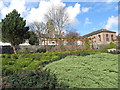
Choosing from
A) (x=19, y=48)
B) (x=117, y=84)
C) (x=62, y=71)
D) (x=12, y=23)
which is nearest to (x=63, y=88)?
(x=62, y=71)

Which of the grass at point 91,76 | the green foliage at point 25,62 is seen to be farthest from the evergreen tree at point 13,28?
the grass at point 91,76

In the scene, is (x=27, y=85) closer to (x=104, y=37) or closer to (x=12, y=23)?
(x=12, y=23)

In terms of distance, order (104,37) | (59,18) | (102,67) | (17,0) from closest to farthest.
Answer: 1. (102,67)
2. (17,0)
3. (59,18)
4. (104,37)

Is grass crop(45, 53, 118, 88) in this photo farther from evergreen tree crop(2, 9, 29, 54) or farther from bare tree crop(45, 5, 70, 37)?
bare tree crop(45, 5, 70, 37)

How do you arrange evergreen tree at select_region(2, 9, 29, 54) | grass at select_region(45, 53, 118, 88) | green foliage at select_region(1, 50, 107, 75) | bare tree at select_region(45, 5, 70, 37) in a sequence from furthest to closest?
bare tree at select_region(45, 5, 70, 37)
evergreen tree at select_region(2, 9, 29, 54)
green foliage at select_region(1, 50, 107, 75)
grass at select_region(45, 53, 118, 88)

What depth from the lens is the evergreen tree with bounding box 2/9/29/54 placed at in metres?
11.6

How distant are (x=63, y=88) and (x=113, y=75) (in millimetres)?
1413

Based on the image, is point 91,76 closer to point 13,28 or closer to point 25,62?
point 25,62

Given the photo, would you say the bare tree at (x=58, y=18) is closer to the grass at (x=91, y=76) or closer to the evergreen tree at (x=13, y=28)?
the evergreen tree at (x=13, y=28)

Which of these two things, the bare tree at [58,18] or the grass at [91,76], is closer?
the grass at [91,76]

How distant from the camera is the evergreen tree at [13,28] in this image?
38.1 feet

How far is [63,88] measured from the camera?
7.35ft

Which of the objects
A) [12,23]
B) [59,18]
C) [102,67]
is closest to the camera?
[102,67]

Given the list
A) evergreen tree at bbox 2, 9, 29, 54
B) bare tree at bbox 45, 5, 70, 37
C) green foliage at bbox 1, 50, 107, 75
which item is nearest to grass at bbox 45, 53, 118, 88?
green foliage at bbox 1, 50, 107, 75
